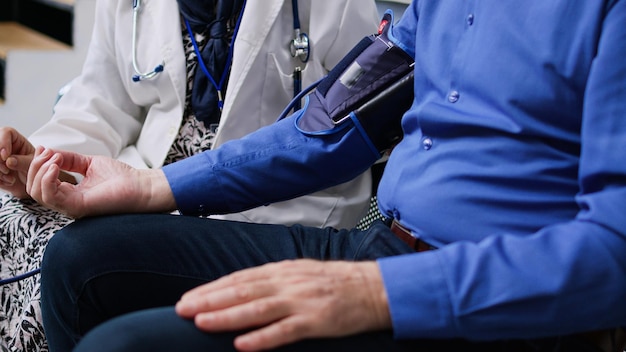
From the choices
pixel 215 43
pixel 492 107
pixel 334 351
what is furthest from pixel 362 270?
pixel 215 43

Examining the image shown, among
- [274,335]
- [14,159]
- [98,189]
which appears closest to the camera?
[274,335]

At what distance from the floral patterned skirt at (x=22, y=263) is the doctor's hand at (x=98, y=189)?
186 mm

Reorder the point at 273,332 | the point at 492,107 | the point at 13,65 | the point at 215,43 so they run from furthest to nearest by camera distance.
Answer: the point at 13,65
the point at 215,43
the point at 492,107
the point at 273,332

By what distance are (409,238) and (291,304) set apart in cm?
25

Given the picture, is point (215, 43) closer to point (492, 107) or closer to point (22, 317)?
point (22, 317)

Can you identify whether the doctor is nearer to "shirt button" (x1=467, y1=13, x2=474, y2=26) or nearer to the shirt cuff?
"shirt button" (x1=467, y1=13, x2=474, y2=26)

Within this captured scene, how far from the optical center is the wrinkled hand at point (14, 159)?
39.6 inches

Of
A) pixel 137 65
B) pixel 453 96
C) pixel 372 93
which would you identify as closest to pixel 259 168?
pixel 372 93

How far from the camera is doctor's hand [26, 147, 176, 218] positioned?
2.85 ft

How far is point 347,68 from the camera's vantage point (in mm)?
931

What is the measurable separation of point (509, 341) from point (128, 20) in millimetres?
1146

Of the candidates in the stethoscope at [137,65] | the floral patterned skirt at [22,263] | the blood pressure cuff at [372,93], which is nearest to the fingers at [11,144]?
the floral patterned skirt at [22,263]

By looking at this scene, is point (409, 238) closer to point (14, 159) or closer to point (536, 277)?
point (536, 277)

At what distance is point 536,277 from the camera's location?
0.57m
